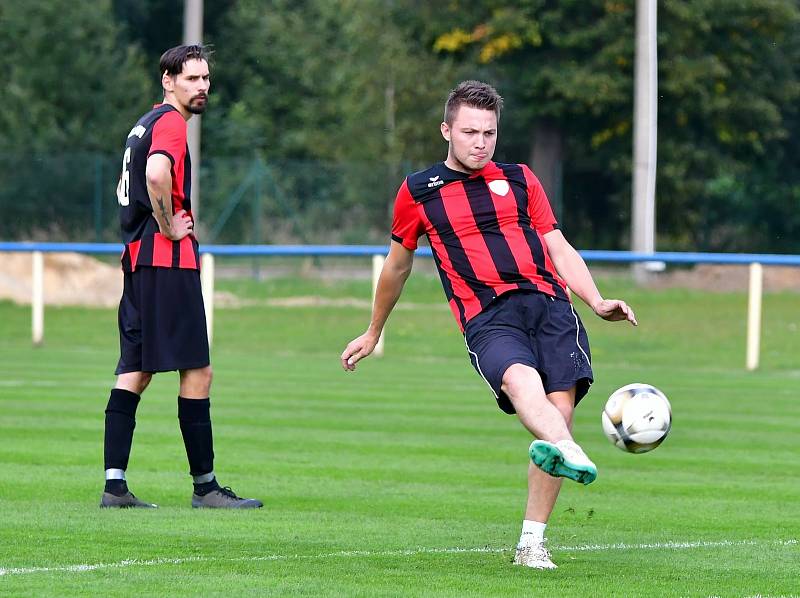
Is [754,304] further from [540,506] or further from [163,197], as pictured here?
[540,506]

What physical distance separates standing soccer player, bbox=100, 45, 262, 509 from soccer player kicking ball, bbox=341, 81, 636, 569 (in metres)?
1.33

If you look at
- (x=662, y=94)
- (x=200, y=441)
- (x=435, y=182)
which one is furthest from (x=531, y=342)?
(x=662, y=94)

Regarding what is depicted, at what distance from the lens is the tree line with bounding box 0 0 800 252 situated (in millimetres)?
37688

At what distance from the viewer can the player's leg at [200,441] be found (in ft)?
27.3

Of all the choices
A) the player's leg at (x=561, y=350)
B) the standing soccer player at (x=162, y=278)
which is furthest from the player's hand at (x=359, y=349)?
the standing soccer player at (x=162, y=278)

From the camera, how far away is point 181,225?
820cm

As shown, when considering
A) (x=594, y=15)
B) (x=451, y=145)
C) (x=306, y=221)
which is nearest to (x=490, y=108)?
(x=451, y=145)

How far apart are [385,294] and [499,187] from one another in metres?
0.71

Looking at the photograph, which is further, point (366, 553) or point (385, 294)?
point (385, 294)

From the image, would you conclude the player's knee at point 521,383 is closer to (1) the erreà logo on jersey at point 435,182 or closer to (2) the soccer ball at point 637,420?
(2) the soccer ball at point 637,420

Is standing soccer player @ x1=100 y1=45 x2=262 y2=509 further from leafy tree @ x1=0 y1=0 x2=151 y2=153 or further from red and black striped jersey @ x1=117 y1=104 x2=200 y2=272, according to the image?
leafy tree @ x1=0 y1=0 x2=151 y2=153

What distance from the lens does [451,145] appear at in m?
6.92

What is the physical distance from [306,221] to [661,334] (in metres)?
12.6

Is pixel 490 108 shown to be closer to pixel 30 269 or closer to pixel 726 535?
pixel 726 535
